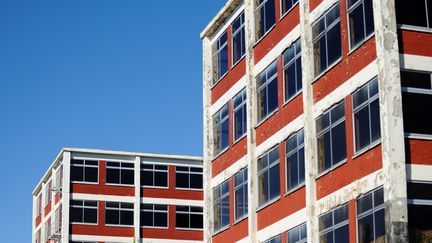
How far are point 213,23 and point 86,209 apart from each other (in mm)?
27714

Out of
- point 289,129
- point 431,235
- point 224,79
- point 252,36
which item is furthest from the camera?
point 224,79

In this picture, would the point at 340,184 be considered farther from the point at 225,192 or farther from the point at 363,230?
the point at 225,192

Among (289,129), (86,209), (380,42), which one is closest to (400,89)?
(380,42)

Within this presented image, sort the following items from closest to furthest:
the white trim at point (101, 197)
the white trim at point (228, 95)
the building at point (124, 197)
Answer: the white trim at point (228, 95)
the building at point (124, 197)
the white trim at point (101, 197)

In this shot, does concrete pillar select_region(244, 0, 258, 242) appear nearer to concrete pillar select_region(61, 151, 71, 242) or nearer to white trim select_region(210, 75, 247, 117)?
white trim select_region(210, 75, 247, 117)

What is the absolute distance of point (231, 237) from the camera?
39625 millimetres

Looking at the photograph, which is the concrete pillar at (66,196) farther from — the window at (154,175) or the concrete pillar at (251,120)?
the concrete pillar at (251,120)

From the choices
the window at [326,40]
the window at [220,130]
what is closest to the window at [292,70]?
the window at [326,40]

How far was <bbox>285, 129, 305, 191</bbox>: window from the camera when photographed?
108 feet

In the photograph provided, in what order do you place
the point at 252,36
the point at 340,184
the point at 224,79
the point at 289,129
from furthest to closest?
the point at 224,79, the point at 252,36, the point at 289,129, the point at 340,184

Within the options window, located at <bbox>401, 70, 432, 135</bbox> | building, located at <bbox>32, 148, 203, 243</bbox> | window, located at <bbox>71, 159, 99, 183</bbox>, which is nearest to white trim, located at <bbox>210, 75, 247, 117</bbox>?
window, located at <bbox>401, 70, 432, 135</bbox>

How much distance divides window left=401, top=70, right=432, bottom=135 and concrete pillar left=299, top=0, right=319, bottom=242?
206 inches

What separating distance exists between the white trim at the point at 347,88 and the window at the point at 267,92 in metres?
4.24

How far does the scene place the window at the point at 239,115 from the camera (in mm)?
39250
